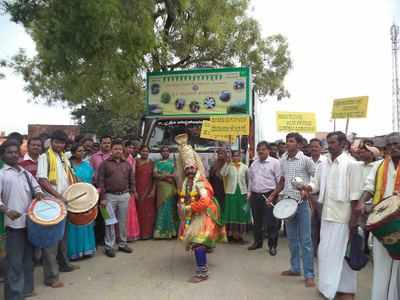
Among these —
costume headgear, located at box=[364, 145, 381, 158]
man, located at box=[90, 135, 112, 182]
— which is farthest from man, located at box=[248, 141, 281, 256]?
man, located at box=[90, 135, 112, 182]

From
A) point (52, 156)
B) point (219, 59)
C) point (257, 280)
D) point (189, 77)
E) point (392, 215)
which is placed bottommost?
point (257, 280)

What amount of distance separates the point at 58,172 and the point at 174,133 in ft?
12.3

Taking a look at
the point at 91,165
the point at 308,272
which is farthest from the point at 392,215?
the point at 91,165

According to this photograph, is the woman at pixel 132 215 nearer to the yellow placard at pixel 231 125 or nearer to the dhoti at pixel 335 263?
the yellow placard at pixel 231 125

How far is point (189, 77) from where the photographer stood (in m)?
9.18

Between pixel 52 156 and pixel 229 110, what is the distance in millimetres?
4210

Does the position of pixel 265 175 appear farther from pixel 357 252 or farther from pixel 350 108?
pixel 350 108

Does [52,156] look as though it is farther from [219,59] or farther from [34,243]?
[219,59]

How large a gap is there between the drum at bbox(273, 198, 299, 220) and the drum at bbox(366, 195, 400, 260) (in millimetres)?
1457

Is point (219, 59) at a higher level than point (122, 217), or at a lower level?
higher

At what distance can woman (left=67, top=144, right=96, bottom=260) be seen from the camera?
254 inches

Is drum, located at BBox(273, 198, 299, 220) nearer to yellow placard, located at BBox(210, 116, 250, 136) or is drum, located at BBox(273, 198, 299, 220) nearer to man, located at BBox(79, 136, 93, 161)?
yellow placard, located at BBox(210, 116, 250, 136)

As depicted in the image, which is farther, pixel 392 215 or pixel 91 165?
pixel 91 165

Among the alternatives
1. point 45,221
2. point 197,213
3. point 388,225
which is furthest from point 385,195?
point 45,221
